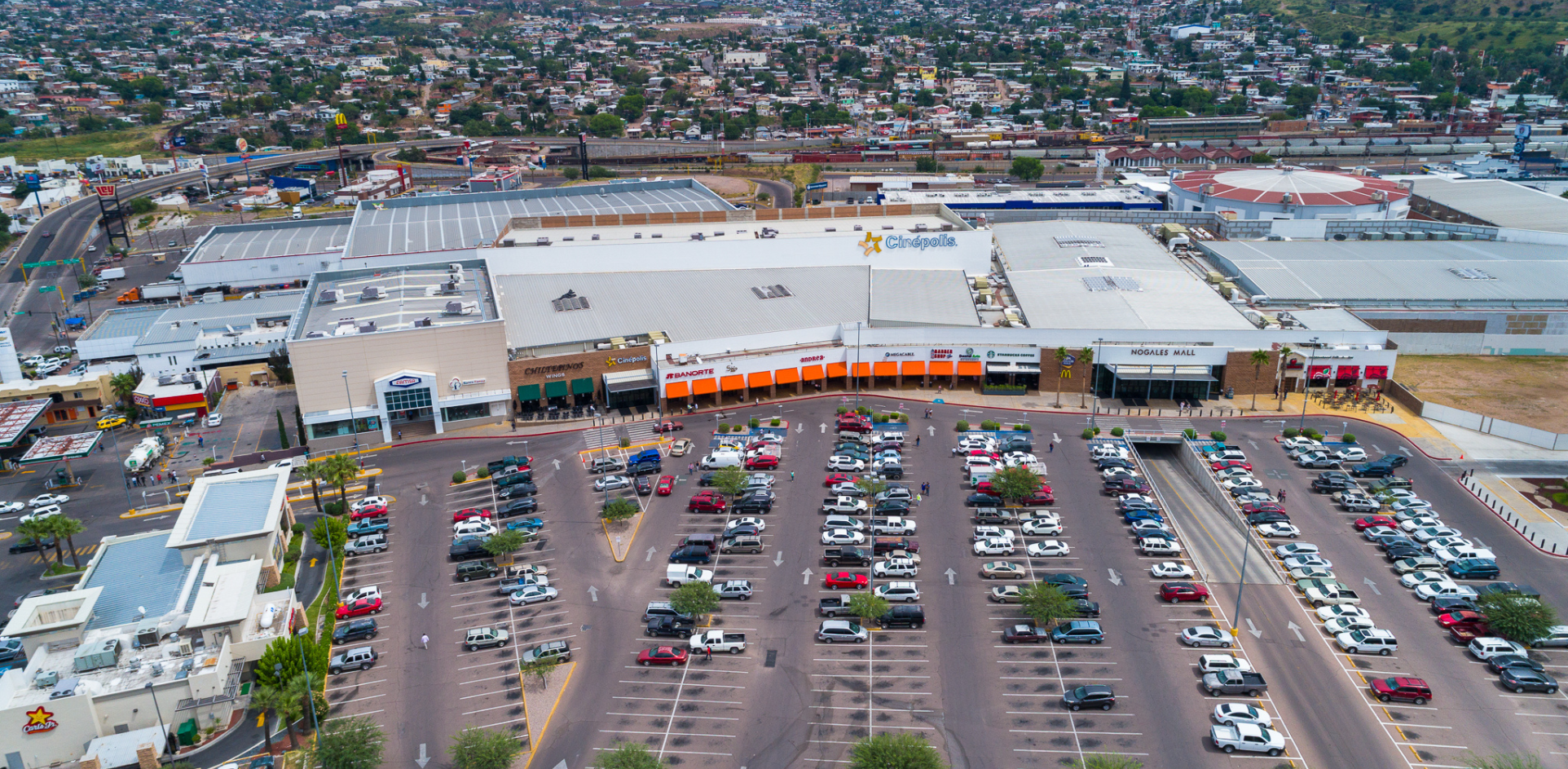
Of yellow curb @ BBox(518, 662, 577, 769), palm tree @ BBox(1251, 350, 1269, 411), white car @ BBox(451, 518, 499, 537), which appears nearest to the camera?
yellow curb @ BBox(518, 662, 577, 769)

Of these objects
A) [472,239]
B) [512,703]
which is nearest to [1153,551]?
[512,703]

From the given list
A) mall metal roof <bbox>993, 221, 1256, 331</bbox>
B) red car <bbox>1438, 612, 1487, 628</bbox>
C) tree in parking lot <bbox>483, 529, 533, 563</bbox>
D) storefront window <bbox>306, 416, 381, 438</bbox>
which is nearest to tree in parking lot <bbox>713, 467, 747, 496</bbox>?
tree in parking lot <bbox>483, 529, 533, 563</bbox>

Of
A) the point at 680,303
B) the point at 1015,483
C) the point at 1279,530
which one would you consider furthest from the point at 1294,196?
the point at 1015,483

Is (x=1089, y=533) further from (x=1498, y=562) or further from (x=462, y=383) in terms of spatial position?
(x=462, y=383)

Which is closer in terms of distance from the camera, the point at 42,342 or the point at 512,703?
the point at 512,703

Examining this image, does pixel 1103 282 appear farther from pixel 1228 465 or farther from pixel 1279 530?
pixel 1279 530

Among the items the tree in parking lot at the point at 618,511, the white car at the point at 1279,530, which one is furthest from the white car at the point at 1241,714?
the tree in parking lot at the point at 618,511

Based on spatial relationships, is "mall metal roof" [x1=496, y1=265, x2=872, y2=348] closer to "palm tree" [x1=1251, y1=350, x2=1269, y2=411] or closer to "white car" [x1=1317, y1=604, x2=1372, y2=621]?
"palm tree" [x1=1251, y1=350, x2=1269, y2=411]
